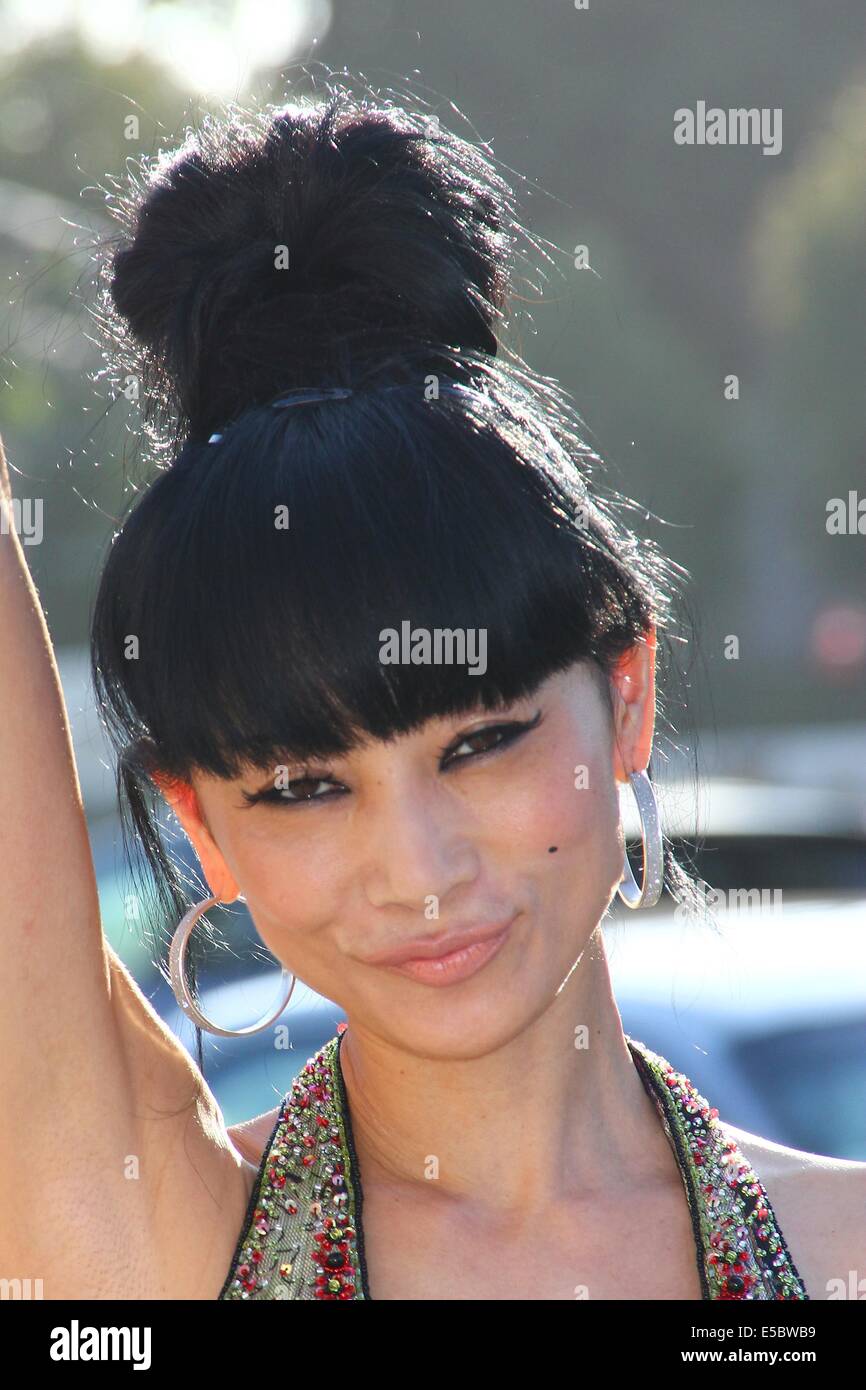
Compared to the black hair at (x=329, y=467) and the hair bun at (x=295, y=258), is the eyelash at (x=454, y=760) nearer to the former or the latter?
the black hair at (x=329, y=467)

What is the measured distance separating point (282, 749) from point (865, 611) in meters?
20.2

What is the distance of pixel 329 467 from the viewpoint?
1753mm

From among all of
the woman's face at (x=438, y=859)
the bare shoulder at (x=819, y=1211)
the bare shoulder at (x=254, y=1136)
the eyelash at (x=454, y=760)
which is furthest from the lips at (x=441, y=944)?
the bare shoulder at (x=819, y=1211)

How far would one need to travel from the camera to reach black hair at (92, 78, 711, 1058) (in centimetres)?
174

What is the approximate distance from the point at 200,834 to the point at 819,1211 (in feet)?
2.91

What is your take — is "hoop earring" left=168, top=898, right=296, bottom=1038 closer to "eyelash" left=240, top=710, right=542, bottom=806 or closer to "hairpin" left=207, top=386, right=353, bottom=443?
"eyelash" left=240, top=710, right=542, bottom=806

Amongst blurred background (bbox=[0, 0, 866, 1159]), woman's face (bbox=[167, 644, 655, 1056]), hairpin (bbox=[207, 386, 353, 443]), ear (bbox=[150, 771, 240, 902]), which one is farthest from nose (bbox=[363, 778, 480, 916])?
blurred background (bbox=[0, 0, 866, 1159])

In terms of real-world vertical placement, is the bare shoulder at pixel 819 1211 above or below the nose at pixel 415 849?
below

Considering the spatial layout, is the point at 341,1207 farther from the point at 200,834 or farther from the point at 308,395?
the point at 308,395

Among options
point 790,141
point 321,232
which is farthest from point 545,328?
point 321,232

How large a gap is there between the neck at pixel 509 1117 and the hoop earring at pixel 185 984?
0.12 metres

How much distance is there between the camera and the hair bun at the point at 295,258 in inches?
76.3

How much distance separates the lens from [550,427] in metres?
1.99

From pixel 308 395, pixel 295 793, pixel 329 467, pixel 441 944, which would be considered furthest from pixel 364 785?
pixel 308 395
